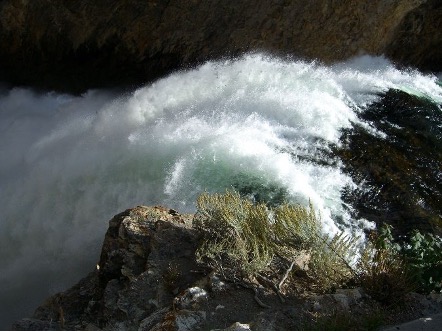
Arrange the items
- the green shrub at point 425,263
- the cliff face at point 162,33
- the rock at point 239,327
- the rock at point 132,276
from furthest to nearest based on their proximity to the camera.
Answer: the cliff face at point 162,33 → the green shrub at point 425,263 → the rock at point 132,276 → the rock at point 239,327

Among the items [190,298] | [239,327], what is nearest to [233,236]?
[190,298]

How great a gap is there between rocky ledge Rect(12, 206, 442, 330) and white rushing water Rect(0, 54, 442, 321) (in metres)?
1.26

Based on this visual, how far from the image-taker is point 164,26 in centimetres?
989

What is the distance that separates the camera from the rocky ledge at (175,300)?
12.5 feet

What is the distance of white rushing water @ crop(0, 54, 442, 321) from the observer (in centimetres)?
606

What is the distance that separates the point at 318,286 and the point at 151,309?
1.34 meters

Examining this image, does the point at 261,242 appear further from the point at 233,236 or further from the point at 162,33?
the point at 162,33

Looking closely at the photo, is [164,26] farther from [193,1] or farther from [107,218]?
[107,218]

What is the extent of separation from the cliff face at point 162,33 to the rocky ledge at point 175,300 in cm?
588

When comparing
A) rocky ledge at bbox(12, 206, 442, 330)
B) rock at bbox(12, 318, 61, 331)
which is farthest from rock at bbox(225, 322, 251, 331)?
rock at bbox(12, 318, 61, 331)

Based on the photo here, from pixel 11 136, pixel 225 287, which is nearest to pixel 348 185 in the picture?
Result: pixel 225 287

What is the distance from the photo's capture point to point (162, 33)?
32.8 ft

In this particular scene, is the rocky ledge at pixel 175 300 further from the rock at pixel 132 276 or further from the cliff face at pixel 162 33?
the cliff face at pixel 162 33

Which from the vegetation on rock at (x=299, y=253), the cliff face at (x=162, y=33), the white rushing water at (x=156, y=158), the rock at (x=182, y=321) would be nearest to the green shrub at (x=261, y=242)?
the vegetation on rock at (x=299, y=253)
